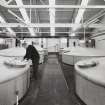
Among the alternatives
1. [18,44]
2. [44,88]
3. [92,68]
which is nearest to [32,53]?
[44,88]

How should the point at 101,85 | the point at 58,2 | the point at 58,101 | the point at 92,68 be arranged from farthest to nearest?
the point at 58,2 → the point at 58,101 → the point at 92,68 → the point at 101,85

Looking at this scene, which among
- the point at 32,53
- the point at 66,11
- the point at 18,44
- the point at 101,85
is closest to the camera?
the point at 101,85

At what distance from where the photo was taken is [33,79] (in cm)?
352

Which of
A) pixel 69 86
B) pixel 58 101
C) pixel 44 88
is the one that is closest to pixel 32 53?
pixel 44 88

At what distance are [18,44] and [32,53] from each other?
5483 mm

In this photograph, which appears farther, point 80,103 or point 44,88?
point 44,88

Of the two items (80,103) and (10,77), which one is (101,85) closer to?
(80,103)

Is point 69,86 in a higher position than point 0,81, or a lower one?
lower

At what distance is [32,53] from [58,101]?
1.58 meters

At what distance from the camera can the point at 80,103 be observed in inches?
83.0

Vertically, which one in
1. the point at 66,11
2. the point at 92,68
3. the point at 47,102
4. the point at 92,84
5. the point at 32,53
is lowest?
the point at 47,102

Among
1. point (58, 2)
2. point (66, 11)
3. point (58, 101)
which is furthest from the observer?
point (66, 11)

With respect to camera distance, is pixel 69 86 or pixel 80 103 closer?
pixel 80 103

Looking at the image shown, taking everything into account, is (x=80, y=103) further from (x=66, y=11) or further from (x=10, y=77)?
(x=66, y=11)
